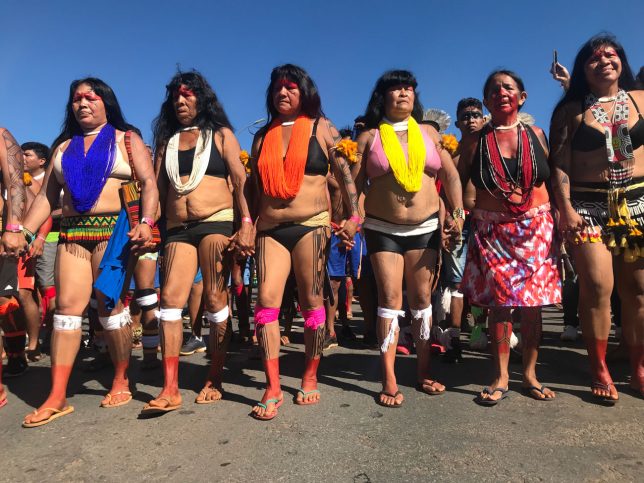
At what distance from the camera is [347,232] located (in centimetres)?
333

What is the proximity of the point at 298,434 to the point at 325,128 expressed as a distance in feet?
6.77

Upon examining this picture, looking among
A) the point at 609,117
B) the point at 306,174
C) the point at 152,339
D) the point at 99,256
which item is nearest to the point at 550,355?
the point at 609,117

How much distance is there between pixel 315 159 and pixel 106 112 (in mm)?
1648

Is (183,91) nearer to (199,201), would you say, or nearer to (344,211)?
(199,201)

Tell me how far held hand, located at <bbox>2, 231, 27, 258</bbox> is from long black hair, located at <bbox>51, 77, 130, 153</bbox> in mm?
709

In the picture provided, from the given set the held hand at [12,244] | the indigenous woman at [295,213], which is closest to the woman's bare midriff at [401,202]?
the indigenous woman at [295,213]

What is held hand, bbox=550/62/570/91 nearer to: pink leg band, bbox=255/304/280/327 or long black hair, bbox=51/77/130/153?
pink leg band, bbox=255/304/280/327

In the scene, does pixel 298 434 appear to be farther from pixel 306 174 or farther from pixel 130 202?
pixel 130 202

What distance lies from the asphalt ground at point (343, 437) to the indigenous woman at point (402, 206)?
0.44 metres

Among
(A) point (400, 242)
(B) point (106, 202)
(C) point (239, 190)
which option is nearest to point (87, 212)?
(B) point (106, 202)

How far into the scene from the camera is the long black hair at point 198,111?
361cm

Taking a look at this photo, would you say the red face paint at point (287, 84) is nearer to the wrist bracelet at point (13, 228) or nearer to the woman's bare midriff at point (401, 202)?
the woman's bare midriff at point (401, 202)

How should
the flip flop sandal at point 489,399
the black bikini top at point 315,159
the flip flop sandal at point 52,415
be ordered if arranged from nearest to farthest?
1. the flip flop sandal at point 52,415
2. the flip flop sandal at point 489,399
3. the black bikini top at point 315,159

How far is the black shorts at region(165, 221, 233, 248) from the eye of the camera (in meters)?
3.43
